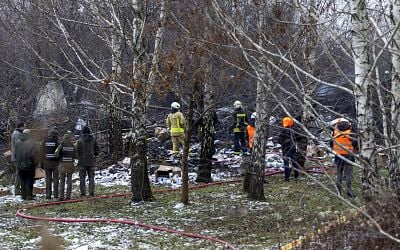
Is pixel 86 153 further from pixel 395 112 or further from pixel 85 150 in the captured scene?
pixel 395 112

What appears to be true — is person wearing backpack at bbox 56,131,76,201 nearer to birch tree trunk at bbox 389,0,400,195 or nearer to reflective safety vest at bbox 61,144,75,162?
reflective safety vest at bbox 61,144,75,162

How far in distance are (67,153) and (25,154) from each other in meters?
1.07

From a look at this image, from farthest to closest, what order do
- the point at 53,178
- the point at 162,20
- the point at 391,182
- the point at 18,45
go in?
the point at 18,45
the point at 53,178
the point at 162,20
the point at 391,182

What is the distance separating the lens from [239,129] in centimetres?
2058

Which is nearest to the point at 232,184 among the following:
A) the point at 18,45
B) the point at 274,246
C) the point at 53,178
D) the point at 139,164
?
the point at 139,164

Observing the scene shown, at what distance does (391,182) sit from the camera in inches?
280

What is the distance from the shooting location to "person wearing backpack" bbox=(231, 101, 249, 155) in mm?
20469

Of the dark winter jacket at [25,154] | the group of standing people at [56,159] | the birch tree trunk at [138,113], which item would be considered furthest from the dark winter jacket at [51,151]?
the birch tree trunk at [138,113]

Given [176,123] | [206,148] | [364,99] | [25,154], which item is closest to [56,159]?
[25,154]

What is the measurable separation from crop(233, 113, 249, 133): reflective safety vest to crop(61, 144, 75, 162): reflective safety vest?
269 inches

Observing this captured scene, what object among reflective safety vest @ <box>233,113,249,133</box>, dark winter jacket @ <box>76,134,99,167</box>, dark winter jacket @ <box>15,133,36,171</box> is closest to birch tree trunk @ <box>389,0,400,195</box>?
dark winter jacket @ <box>76,134,99,167</box>

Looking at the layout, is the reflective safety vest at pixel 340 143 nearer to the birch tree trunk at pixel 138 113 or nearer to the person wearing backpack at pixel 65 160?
the birch tree trunk at pixel 138 113

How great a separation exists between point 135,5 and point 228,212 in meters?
4.63

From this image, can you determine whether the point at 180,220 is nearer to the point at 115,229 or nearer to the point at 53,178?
the point at 115,229
